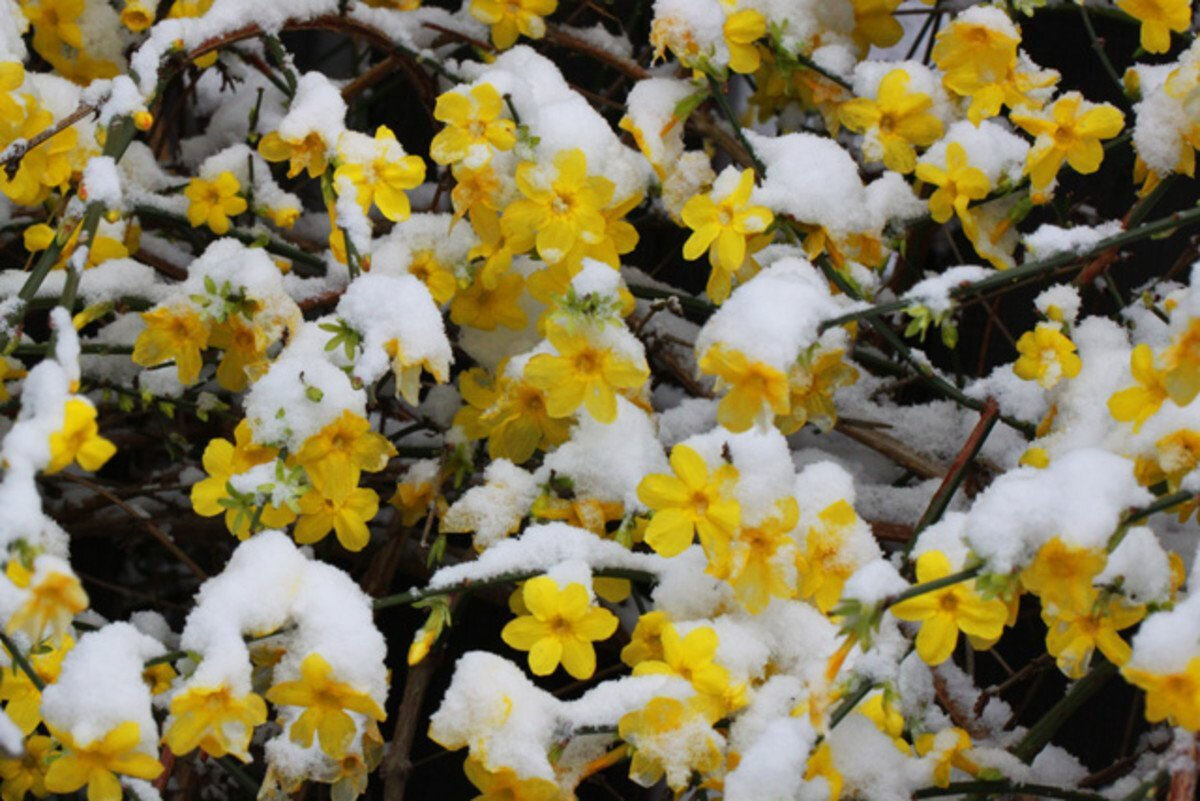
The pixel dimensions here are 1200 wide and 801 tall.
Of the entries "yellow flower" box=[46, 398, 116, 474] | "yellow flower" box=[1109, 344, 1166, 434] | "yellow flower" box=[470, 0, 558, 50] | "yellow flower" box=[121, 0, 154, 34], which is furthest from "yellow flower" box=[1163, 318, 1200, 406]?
"yellow flower" box=[121, 0, 154, 34]

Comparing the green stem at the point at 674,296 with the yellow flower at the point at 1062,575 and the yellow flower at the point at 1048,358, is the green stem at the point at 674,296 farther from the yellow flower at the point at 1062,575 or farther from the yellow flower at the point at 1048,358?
the yellow flower at the point at 1062,575

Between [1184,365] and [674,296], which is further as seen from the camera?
[674,296]

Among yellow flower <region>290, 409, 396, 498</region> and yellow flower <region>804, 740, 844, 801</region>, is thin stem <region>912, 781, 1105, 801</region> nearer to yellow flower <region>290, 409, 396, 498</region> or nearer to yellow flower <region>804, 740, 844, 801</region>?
yellow flower <region>804, 740, 844, 801</region>

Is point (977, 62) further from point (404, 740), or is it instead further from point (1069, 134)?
point (404, 740)

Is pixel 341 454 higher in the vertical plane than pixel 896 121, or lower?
lower

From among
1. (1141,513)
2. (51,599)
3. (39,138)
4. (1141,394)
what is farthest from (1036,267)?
(39,138)

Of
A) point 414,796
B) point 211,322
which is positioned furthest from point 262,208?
point 414,796
